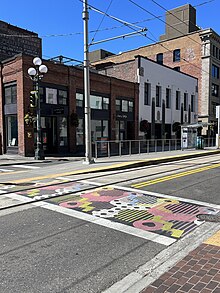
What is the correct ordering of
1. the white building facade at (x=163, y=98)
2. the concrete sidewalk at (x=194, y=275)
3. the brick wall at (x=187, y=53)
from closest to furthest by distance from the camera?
the concrete sidewalk at (x=194, y=275) < the white building facade at (x=163, y=98) < the brick wall at (x=187, y=53)

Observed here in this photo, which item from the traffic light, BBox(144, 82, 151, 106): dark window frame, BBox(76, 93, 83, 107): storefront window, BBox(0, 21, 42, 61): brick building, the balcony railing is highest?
BBox(0, 21, 42, 61): brick building

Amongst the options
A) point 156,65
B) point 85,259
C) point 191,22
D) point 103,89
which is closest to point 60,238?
point 85,259

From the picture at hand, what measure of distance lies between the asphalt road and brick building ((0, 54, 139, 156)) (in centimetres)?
1341

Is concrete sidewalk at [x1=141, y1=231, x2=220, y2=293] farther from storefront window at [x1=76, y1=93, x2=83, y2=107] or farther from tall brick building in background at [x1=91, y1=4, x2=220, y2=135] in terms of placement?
tall brick building in background at [x1=91, y1=4, x2=220, y2=135]

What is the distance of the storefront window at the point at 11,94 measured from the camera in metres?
20.5

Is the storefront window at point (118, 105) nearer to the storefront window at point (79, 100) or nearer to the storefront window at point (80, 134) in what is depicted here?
the storefront window at point (79, 100)

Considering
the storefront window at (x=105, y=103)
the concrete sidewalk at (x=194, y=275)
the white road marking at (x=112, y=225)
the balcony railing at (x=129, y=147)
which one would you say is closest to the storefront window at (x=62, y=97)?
the storefront window at (x=105, y=103)

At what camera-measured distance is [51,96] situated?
21.2 metres

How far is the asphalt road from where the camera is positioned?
3.18m

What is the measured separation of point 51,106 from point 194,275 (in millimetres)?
19460

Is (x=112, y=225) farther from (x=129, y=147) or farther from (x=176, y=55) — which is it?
(x=176, y=55)

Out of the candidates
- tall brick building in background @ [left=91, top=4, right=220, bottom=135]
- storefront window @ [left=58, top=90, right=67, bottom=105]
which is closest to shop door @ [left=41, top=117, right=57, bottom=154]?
storefront window @ [left=58, top=90, right=67, bottom=105]

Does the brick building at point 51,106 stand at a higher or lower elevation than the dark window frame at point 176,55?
lower

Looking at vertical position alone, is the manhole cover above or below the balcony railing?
below
